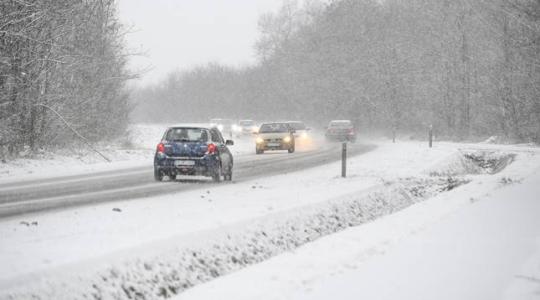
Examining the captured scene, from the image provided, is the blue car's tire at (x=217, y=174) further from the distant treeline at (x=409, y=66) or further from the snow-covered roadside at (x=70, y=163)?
the distant treeline at (x=409, y=66)

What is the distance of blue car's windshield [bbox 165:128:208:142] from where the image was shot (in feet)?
54.1

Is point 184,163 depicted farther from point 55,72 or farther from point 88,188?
point 55,72

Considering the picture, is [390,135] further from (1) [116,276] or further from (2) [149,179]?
(1) [116,276]

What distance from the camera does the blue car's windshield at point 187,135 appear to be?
16.5 meters

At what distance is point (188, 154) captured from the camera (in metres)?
16.2

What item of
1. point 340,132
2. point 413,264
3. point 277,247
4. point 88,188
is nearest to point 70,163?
point 88,188

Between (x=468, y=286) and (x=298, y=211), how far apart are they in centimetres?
549

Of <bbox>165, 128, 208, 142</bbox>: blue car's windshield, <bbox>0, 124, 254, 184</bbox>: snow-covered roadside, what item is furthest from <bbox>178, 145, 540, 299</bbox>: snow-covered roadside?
<bbox>0, 124, 254, 184</bbox>: snow-covered roadside

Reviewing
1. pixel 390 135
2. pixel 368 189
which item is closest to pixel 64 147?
pixel 368 189

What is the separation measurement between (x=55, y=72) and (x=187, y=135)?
9.45 meters

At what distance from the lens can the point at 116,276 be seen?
6766 mm

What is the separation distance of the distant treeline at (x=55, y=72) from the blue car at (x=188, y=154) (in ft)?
14.6

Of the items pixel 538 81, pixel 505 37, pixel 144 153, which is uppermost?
pixel 505 37

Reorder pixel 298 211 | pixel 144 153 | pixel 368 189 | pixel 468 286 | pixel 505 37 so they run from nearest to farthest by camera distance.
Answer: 1. pixel 468 286
2. pixel 298 211
3. pixel 368 189
4. pixel 144 153
5. pixel 505 37
